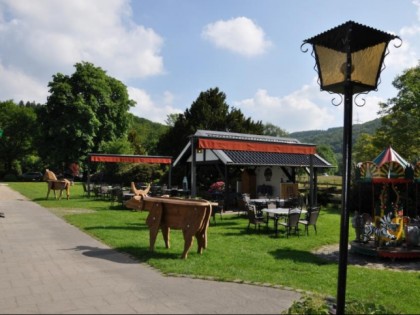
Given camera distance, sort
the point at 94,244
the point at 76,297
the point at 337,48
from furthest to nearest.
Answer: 1. the point at 94,244
2. the point at 76,297
3. the point at 337,48

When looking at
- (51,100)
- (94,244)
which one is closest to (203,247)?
(94,244)

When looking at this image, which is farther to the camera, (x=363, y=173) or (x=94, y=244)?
(x=363, y=173)

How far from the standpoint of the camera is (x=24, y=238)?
9.85 m

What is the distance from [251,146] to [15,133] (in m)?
49.4

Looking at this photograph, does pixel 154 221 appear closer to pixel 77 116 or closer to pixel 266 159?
pixel 266 159

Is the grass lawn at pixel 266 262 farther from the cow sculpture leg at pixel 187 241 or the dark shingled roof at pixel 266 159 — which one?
the dark shingled roof at pixel 266 159

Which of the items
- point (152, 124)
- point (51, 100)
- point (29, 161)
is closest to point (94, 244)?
point (51, 100)

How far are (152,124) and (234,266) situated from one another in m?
101

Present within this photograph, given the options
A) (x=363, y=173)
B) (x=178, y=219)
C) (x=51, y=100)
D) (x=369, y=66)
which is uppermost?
(x=51, y=100)

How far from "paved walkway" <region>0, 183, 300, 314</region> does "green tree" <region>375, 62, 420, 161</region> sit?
85.0ft

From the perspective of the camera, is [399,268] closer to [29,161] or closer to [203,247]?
[203,247]

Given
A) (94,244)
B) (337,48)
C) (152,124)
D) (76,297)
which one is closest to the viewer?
(337,48)

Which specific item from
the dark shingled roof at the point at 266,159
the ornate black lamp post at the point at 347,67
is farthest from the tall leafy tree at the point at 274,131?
the ornate black lamp post at the point at 347,67

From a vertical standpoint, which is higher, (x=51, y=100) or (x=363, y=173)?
(x=51, y=100)
